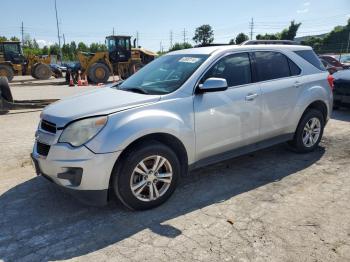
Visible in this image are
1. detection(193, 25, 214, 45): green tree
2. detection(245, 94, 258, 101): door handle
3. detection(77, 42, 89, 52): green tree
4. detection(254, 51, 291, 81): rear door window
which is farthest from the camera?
detection(193, 25, 214, 45): green tree

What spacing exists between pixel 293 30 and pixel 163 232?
6440 cm

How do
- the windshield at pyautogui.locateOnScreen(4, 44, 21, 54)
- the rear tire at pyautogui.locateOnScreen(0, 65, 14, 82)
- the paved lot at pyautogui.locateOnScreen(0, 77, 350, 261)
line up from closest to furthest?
the paved lot at pyautogui.locateOnScreen(0, 77, 350, 261), the rear tire at pyautogui.locateOnScreen(0, 65, 14, 82), the windshield at pyautogui.locateOnScreen(4, 44, 21, 54)

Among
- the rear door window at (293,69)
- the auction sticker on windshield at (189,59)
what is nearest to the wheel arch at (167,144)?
the auction sticker on windshield at (189,59)

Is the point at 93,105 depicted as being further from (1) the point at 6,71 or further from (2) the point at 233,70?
(1) the point at 6,71

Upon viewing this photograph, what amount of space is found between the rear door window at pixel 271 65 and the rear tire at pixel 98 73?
1668 centimetres

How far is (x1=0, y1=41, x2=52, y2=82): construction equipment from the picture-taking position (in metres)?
22.3

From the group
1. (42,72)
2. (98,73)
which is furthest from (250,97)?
(42,72)

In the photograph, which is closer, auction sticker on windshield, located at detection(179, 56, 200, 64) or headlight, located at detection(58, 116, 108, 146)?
headlight, located at detection(58, 116, 108, 146)

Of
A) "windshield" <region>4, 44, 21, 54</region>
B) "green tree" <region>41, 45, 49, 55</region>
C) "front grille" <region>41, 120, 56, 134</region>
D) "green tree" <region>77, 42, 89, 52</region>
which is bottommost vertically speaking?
"front grille" <region>41, 120, 56, 134</region>

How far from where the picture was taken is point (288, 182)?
4.30 meters

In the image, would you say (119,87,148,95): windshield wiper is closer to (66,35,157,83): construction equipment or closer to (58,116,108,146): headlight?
(58,116,108,146): headlight

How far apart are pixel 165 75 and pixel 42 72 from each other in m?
23.0

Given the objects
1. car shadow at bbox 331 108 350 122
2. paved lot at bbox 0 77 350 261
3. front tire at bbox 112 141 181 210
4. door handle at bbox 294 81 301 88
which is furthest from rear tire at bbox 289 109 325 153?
car shadow at bbox 331 108 350 122

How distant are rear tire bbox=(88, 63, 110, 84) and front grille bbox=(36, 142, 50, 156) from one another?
56.6ft
